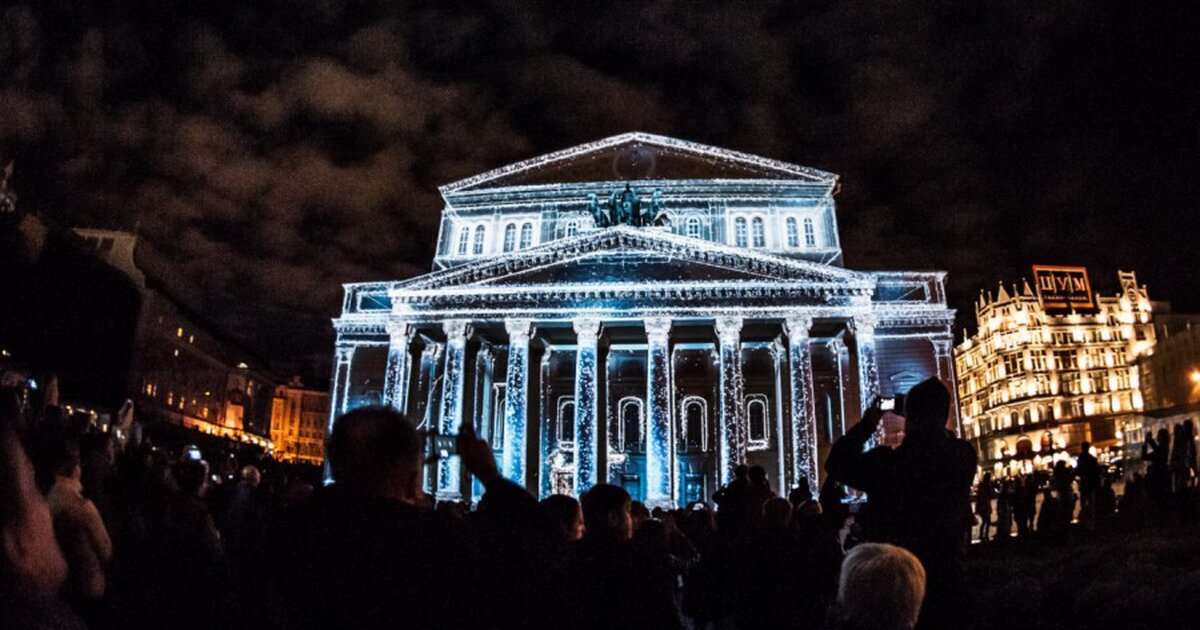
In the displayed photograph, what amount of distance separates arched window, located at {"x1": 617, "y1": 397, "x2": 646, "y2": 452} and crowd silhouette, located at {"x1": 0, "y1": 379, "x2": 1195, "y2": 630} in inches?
1033

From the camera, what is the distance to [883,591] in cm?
329

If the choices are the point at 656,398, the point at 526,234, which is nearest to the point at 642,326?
the point at 656,398

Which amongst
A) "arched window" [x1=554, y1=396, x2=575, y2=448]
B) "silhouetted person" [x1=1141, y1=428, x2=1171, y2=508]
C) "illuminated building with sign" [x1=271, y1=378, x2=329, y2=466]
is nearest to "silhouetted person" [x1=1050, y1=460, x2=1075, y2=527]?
"silhouetted person" [x1=1141, y1=428, x2=1171, y2=508]

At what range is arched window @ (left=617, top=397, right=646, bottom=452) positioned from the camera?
116 ft

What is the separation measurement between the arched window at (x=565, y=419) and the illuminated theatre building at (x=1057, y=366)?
2070 inches

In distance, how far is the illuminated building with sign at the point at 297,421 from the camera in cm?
9738

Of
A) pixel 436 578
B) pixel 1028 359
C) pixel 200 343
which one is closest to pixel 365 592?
pixel 436 578

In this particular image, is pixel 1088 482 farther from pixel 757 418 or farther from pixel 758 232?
pixel 758 232

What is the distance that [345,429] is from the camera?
2.88 m

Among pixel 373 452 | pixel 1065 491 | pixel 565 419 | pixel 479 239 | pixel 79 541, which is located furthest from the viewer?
pixel 479 239

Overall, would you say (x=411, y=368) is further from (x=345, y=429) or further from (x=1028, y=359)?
(x=1028, y=359)

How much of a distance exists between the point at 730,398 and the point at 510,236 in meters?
15.5

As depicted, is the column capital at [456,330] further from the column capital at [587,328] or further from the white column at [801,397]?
the white column at [801,397]

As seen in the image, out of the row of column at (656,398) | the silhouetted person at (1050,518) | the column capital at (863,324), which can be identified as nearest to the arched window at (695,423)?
the row of column at (656,398)
